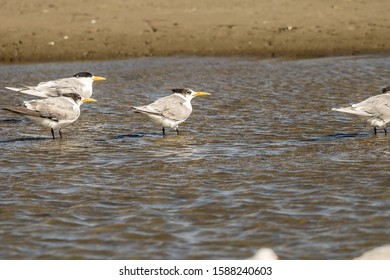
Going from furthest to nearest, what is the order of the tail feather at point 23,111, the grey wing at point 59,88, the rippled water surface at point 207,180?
the grey wing at point 59,88 → the tail feather at point 23,111 → the rippled water surface at point 207,180

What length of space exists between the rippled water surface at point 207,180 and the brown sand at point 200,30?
A: 392 cm

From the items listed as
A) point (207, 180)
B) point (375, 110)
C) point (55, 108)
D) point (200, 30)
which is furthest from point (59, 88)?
point (200, 30)

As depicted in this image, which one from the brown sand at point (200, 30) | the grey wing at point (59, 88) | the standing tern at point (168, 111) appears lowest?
the standing tern at point (168, 111)

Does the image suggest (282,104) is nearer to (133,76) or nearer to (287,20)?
(133,76)

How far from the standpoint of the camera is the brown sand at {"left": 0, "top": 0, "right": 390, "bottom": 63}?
20.0 meters

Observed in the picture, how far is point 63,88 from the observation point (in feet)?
47.8

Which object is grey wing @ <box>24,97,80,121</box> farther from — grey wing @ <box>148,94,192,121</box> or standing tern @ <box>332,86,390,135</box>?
standing tern @ <box>332,86,390,135</box>

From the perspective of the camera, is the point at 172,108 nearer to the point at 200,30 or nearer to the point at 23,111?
the point at 23,111

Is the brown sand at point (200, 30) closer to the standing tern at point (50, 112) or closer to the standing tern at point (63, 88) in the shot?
the standing tern at point (63, 88)

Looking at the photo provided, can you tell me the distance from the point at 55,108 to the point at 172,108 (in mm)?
1590

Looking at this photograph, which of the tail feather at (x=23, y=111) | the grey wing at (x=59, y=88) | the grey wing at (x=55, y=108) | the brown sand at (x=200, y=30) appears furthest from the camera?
the brown sand at (x=200, y=30)

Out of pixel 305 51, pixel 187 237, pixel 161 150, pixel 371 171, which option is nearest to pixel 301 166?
pixel 371 171

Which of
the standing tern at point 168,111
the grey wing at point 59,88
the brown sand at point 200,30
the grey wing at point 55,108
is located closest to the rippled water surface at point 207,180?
the standing tern at point 168,111

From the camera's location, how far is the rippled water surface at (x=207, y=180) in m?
7.22
